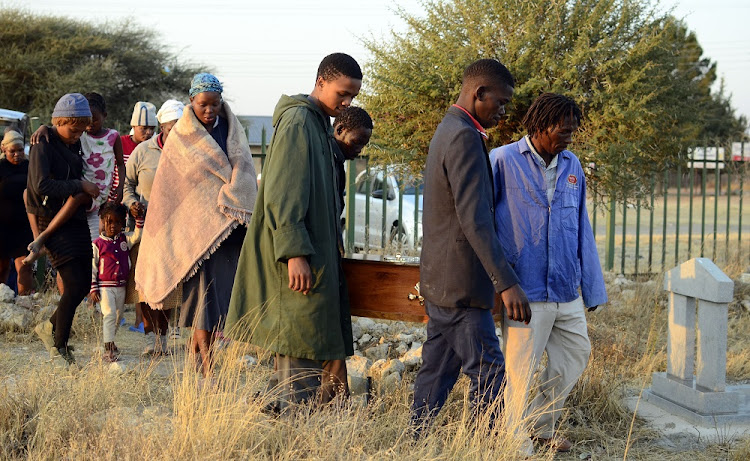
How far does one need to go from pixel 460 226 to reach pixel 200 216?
2.03m

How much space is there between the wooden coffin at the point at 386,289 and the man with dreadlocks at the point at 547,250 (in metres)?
0.22

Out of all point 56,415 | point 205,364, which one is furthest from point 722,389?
point 56,415

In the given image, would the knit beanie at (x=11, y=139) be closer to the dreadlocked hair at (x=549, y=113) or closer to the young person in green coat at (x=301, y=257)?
the young person in green coat at (x=301, y=257)

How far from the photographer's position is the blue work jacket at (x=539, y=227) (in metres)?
3.97

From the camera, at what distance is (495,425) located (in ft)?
11.5

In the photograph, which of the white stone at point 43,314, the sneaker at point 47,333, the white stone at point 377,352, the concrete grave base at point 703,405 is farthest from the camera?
the white stone at point 43,314

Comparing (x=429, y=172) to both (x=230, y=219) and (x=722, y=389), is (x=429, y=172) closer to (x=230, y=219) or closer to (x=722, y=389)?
(x=230, y=219)

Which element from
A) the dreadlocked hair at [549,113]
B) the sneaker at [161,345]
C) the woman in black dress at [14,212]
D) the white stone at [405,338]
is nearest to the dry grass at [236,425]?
the sneaker at [161,345]

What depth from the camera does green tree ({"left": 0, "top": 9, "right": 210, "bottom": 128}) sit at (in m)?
23.9

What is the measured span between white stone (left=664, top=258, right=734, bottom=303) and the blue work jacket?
1.28m

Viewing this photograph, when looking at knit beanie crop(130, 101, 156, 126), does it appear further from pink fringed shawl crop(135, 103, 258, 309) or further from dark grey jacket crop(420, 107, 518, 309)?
dark grey jacket crop(420, 107, 518, 309)

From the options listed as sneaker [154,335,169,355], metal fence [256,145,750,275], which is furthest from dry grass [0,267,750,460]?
metal fence [256,145,750,275]

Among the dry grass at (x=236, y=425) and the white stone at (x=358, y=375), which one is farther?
the white stone at (x=358, y=375)

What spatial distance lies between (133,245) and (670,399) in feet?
12.9
